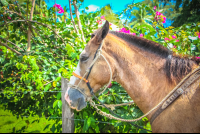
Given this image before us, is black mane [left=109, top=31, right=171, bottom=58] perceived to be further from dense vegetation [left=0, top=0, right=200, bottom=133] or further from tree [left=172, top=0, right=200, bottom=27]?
tree [left=172, top=0, right=200, bottom=27]

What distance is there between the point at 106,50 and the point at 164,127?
1131 millimetres

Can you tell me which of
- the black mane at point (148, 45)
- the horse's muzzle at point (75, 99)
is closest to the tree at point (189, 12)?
the black mane at point (148, 45)

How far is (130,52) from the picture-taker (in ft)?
4.83

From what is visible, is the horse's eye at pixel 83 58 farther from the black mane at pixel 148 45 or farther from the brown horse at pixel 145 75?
the black mane at pixel 148 45

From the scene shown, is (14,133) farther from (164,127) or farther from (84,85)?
(164,127)

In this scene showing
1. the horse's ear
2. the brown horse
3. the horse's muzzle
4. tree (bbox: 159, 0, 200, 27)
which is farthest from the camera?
tree (bbox: 159, 0, 200, 27)

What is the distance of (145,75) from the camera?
52.8 inches

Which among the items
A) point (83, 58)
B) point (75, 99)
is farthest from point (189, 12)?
point (75, 99)

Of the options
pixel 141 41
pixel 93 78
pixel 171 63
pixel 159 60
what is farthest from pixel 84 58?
pixel 171 63

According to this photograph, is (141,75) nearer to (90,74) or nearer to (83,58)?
(90,74)

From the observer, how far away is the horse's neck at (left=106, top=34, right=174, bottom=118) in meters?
1.27

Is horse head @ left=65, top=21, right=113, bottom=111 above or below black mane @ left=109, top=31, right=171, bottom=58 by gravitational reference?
below

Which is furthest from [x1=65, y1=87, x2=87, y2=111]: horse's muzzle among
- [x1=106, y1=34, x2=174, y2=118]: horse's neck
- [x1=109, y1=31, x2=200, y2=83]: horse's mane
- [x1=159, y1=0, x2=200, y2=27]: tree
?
[x1=159, y1=0, x2=200, y2=27]: tree

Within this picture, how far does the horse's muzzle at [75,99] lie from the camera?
61.4 inches
